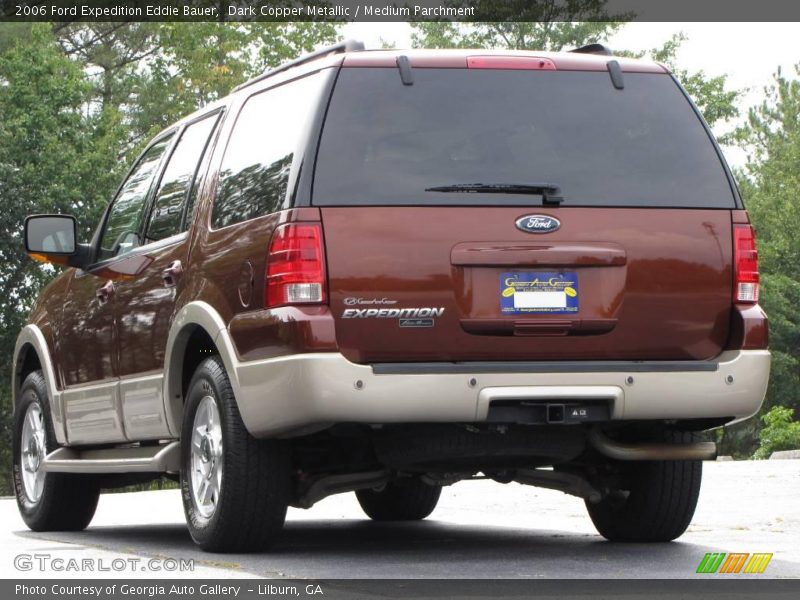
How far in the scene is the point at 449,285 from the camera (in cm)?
680

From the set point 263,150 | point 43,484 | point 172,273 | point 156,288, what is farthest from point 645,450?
point 43,484

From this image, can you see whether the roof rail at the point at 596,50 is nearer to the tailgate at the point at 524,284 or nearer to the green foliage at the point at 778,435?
the tailgate at the point at 524,284

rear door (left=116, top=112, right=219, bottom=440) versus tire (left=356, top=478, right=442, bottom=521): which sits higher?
rear door (left=116, top=112, right=219, bottom=440)

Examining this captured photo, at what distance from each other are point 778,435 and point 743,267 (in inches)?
1205

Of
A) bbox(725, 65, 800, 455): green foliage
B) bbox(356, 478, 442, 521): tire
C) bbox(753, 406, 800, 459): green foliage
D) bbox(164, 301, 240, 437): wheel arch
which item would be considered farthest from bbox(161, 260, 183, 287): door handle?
bbox(725, 65, 800, 455): green foliage

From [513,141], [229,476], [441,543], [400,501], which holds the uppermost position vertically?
[513,141]

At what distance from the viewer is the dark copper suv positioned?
6.76 meters

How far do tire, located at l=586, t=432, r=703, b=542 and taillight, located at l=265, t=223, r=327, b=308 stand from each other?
2290 millimetres

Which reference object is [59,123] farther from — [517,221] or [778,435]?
[517,221]

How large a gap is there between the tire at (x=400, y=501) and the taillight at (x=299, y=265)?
3846 mm

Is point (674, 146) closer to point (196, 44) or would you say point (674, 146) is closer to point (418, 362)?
point (418, 362)

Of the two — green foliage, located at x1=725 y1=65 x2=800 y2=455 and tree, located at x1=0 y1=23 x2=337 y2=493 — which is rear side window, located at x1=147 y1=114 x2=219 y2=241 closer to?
tree, located at x1=0 y1=23 x2=337 y2=493

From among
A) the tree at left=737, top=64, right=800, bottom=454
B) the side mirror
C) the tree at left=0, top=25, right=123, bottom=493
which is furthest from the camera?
the tree at left=737, top=64, right=800, bottom=454

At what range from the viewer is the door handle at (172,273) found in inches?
313
